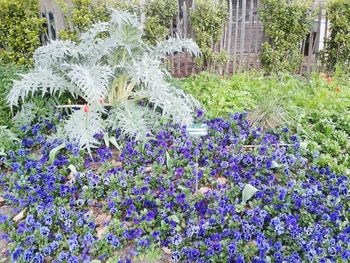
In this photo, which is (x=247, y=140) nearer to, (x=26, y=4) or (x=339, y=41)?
(x=339, y=41)

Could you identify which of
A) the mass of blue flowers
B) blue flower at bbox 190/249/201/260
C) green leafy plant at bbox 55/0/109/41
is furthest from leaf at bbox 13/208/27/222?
green leafy plant at bbox 55/0/109/41

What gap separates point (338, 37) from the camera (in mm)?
5098

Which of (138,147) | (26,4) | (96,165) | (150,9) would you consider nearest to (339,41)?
(150,9)

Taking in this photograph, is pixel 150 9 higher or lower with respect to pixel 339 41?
higher

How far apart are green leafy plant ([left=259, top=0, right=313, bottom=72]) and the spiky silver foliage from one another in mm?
1873

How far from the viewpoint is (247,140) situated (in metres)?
3.28

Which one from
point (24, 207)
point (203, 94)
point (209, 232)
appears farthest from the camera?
point (203, 94)

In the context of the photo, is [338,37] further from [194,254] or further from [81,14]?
[194,254]

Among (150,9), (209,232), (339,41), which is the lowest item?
(209,232)

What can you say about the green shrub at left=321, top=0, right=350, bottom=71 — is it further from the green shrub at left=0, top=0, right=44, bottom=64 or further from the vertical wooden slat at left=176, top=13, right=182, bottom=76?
the green shrub at left=0, top=0, right=44, bottom=64

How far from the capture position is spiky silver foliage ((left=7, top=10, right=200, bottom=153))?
3.14 m

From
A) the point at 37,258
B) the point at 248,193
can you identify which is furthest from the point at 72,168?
the point at 248,193

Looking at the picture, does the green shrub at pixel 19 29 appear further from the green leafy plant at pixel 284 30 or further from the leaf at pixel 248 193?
the leaf at pixel 248 193

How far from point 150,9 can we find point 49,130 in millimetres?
2565
